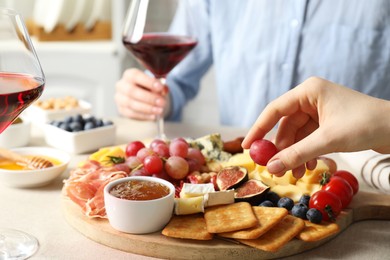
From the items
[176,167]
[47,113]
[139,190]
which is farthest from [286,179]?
[47,113]

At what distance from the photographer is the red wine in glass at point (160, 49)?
1875 millimetres

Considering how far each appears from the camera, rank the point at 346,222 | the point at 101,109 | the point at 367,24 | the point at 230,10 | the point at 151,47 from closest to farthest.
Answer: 1. the point at 346,222
2. the point at 151,47
3. the point at 367,24
4. the point at 230,10
5. the point at 101,109

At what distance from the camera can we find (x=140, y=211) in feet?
3.99

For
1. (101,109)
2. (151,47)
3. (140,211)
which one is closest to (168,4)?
(151,47)

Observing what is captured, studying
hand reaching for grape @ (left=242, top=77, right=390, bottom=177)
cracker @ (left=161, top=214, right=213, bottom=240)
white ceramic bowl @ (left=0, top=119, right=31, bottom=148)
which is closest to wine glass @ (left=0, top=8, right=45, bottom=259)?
cracker @ (left=161, top=214, right=213, bottom=240)

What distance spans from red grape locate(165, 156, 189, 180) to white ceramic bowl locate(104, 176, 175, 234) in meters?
0.22

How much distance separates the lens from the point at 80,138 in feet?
6.08

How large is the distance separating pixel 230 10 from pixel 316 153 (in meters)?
1.45

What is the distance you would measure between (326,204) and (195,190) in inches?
11.1

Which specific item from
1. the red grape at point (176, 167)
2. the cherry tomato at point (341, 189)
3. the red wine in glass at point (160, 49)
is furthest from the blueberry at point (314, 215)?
the red wine in glass at point (160, 49)

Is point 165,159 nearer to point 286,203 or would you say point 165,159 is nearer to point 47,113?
point 286,203

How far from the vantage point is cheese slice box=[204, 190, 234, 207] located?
129cm

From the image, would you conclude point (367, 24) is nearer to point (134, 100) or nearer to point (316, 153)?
point (134, 100)

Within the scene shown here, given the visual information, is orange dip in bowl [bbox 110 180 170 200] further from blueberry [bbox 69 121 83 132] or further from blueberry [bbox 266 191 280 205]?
blueberry [bbox 69 121 83 132]
